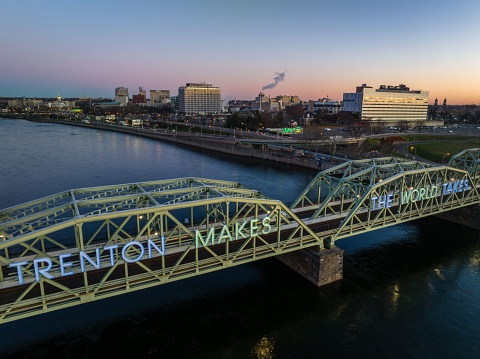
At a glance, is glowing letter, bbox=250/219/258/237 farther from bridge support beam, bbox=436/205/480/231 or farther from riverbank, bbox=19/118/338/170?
riverbank, bbox=19/118/338/170

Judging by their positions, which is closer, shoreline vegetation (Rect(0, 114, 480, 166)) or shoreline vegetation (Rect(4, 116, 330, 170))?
shoreline vegetation (Rect(0, 114, 480, 166))

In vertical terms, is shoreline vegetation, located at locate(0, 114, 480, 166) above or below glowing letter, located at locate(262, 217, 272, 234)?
below

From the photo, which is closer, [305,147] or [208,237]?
[208,237]

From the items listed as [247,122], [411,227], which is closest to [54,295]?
[411,227]

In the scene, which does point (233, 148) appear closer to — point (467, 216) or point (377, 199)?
point (467, 216)

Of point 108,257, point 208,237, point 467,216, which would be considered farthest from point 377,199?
point 108,257

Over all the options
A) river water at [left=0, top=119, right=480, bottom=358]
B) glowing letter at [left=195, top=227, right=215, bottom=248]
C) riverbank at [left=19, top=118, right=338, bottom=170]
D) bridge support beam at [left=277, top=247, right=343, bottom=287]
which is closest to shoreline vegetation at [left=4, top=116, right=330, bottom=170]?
riverbank at [left=19, top=118, right=338, bottom=170]
